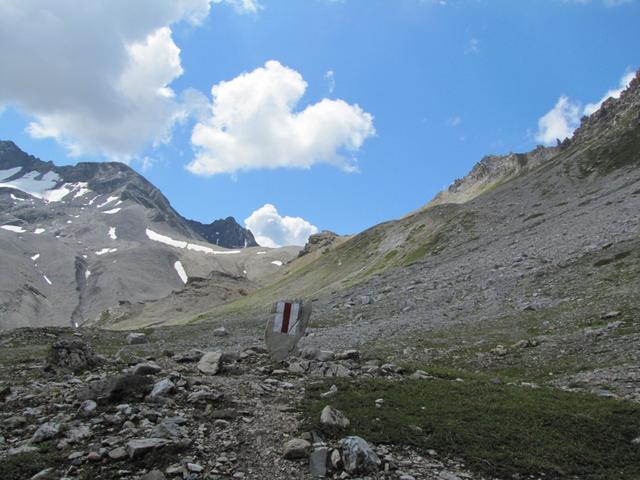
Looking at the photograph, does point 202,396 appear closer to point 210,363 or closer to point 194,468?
point 194,468

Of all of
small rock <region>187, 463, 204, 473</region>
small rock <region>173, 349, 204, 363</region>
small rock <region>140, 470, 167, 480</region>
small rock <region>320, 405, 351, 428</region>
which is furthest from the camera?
small rock <region>173, 349, 204, 363</region>

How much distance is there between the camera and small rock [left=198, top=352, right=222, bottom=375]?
17.4 m

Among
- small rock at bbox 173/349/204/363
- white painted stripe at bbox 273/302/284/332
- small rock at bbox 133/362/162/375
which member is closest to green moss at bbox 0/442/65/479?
small rock at bbox 133/362/162/375

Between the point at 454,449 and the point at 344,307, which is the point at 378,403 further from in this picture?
the point at 344,307

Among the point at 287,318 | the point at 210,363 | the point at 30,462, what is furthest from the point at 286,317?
the point at 30,462

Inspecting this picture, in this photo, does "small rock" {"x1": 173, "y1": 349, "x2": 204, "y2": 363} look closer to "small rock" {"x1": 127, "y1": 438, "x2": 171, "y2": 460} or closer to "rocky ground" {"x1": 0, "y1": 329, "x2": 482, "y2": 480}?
"rocky ground" {"x1": 0, "y1": 329, "x2": 482, "y2": 480}

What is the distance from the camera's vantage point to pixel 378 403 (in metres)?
14.3

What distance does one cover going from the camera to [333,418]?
12.5 meters

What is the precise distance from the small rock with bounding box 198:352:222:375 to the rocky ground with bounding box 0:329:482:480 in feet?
0.12

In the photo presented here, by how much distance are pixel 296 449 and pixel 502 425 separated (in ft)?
18.2

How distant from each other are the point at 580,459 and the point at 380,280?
52497mm

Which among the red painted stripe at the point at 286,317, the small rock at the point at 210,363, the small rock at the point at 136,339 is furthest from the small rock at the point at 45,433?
the small rock at the point at 136,339

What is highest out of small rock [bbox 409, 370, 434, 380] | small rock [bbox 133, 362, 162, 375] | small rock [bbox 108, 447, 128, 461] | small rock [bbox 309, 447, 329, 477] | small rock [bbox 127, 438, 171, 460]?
small rock [bbox 133, 362, 162, 375]

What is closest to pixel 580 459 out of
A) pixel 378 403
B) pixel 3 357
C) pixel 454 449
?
pixel 454 449
